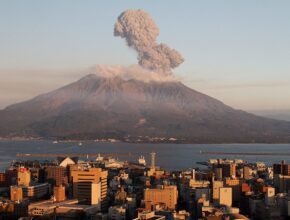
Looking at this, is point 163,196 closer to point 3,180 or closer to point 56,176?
point 56,176

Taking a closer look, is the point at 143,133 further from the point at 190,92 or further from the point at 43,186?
the point at 43,186

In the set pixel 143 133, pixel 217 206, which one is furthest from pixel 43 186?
pixel 143 133

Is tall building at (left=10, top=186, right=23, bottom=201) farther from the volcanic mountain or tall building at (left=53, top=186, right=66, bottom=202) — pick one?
the volcanic mountain

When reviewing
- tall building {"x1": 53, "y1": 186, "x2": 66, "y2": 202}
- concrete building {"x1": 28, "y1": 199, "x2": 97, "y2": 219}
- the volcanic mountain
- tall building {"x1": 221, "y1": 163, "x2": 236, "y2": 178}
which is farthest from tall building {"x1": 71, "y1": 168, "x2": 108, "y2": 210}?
the volcanic mountain

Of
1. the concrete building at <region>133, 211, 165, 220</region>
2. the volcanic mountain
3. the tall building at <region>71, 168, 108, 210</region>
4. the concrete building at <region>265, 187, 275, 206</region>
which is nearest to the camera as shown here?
the concrete building at <region>133, 211, 165, 220</region>

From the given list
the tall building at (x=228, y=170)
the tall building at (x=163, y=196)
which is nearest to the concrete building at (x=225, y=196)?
the tall building at (x=163, y=196)

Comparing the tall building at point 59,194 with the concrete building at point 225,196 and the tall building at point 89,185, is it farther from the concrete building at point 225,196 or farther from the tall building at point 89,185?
the concrete building at point 225,196
